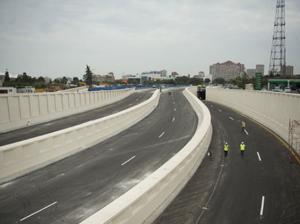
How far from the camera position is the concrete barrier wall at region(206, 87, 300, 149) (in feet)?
91.5

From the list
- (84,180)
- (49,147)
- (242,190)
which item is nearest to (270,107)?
(242,190)

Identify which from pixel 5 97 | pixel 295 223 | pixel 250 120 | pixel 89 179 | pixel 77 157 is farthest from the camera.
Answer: pixel 250 120

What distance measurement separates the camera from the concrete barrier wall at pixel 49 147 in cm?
1684

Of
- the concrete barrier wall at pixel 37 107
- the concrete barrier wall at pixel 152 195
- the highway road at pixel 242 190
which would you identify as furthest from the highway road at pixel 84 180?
the concrete barrier wall at pixel 37 107

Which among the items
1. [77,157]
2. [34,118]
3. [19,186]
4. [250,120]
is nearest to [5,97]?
[34,118]

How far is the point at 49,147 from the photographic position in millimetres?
20281

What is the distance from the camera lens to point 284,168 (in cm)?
2030

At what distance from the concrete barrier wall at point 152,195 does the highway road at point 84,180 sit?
3.10 meters

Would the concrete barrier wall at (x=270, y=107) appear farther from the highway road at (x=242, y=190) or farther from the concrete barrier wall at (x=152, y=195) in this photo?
the concrete barrier wall at (x=152, y=195)

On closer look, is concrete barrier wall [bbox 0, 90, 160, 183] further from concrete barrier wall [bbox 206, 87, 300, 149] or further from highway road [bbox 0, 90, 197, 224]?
concrete barrier wall [bbox 206, 87, 300, 149]

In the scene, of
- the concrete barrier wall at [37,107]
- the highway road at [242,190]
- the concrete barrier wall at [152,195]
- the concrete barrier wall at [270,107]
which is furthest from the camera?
the concrete barrier wall at [37,107]

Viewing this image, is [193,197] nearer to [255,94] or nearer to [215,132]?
[215,132]

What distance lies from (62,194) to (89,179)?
2.60 meters

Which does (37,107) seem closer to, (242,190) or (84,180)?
(84,180)
